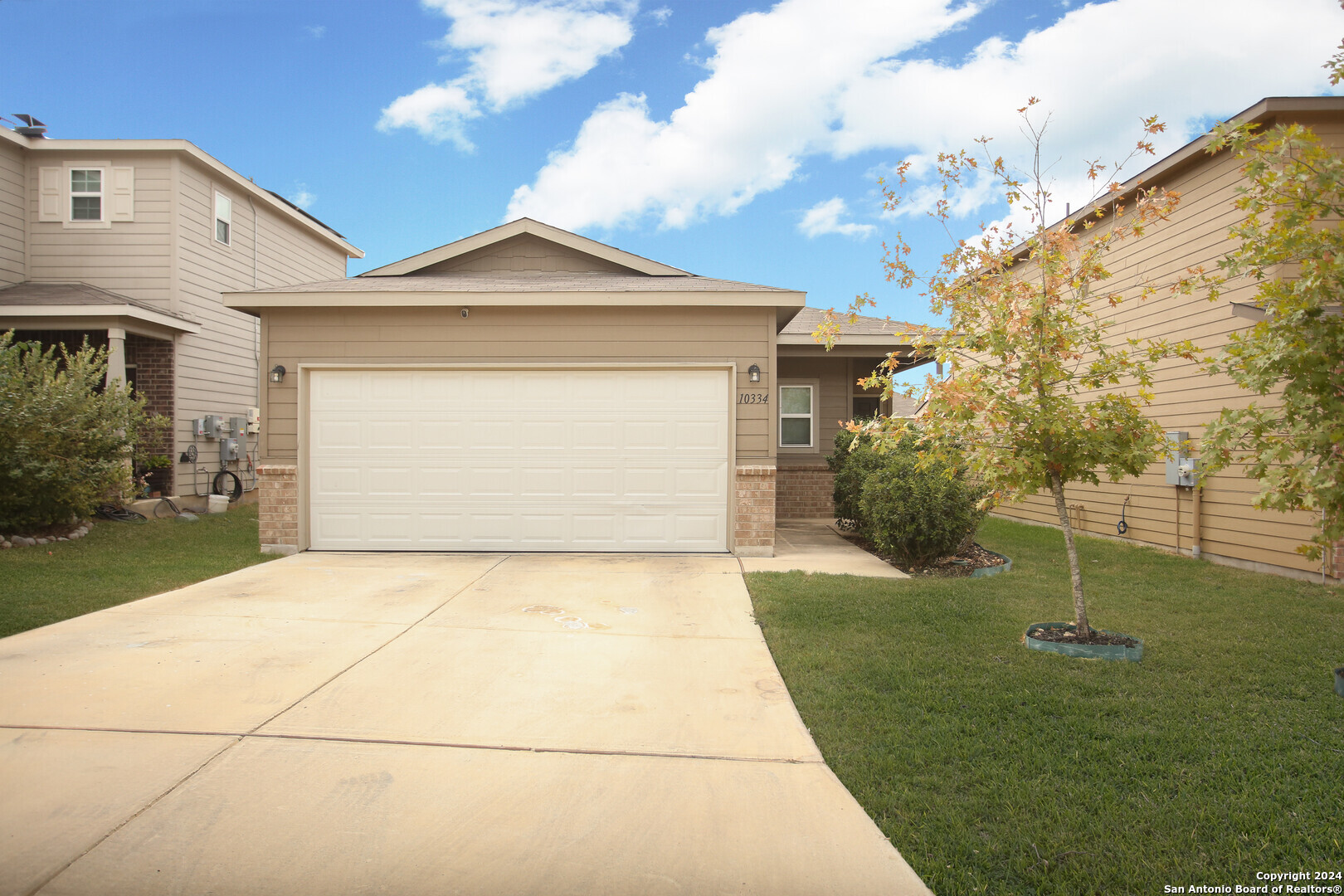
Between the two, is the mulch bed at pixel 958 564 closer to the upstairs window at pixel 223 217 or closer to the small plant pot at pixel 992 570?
the small plant pot at pixel 992 570

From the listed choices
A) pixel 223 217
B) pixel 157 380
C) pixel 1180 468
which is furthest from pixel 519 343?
pixel 223 217

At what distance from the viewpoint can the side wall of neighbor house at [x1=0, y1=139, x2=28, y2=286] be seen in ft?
40.7

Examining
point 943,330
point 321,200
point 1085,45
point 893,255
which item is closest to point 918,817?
point 943,330

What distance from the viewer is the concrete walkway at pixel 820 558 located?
7711 millimetres

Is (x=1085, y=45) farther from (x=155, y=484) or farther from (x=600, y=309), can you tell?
(x=155, y=484)

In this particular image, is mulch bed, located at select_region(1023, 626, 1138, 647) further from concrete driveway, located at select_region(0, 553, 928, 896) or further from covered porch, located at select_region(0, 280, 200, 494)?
covered porch, located at select_region(0, 280, 200, 494)

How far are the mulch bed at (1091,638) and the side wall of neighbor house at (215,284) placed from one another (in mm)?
13608

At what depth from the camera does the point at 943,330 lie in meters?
5.06

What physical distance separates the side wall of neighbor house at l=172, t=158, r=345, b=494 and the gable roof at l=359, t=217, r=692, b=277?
5219mm

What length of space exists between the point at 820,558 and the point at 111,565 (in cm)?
776

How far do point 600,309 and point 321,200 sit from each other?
44.3 ft

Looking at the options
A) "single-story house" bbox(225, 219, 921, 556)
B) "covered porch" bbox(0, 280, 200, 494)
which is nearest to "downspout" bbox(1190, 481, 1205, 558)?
"single-story house" bbox(225, 219, 921, 556)

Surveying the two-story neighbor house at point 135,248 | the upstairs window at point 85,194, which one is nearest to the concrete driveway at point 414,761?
the two-story neighbor house at point 135,248

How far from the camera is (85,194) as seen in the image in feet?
42.4
